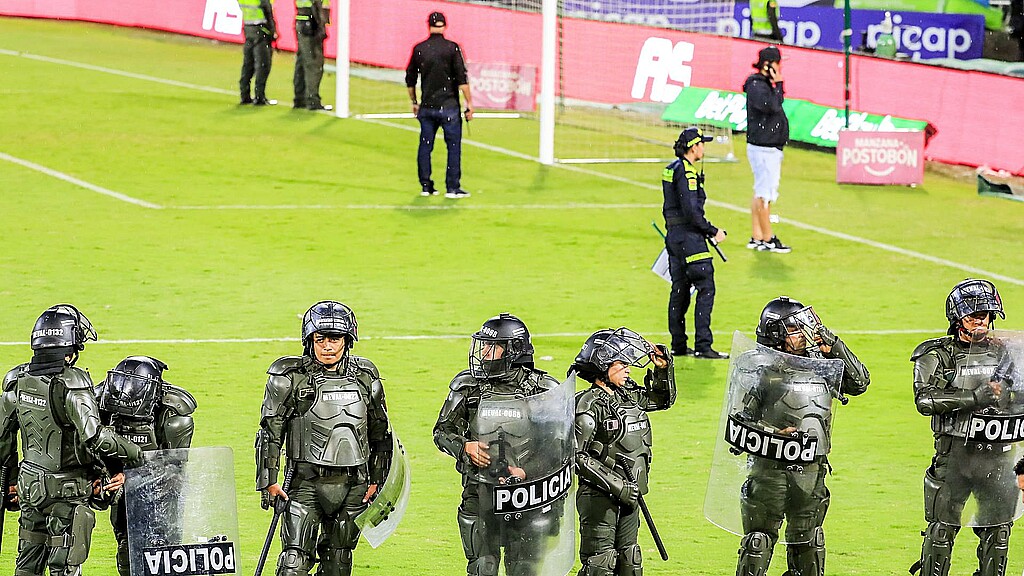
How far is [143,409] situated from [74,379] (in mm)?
384

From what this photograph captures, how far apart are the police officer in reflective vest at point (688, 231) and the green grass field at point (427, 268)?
65cm

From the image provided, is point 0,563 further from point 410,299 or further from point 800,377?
point 410,299

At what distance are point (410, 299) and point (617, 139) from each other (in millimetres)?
11296

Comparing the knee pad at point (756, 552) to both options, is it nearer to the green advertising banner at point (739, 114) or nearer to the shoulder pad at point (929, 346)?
the shoulder pad at point (929, 346)

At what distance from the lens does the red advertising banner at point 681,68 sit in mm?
24703

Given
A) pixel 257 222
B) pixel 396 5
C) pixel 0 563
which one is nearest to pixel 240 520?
pixel 0 563

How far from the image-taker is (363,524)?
858 cm

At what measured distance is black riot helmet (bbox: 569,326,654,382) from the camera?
8328 mm

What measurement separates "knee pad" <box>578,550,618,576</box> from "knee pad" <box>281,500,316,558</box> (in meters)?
1.48

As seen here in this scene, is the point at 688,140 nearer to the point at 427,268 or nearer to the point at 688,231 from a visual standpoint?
the point at 688,231

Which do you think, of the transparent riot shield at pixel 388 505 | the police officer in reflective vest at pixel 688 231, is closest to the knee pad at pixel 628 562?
the transparent riot shield at pixel 388 505

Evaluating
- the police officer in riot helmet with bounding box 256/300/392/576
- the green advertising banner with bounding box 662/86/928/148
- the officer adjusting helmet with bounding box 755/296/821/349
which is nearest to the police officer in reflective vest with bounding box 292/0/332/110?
the green advertising banner with bounding box 662/86/928/148

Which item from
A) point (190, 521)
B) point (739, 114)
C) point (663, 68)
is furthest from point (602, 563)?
point (663, 68)

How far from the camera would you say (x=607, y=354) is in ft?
27.3
